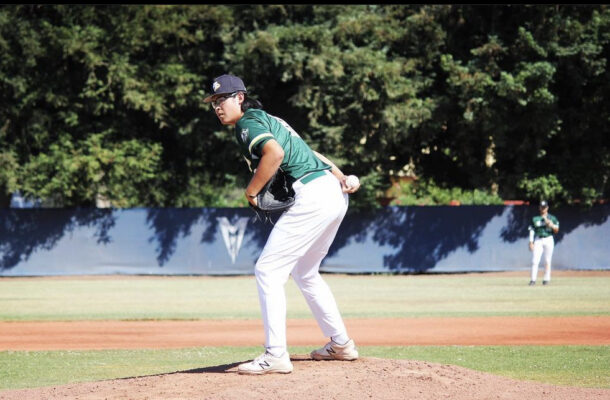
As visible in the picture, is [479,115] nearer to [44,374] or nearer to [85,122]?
[85,122]

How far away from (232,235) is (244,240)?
1.42 feet

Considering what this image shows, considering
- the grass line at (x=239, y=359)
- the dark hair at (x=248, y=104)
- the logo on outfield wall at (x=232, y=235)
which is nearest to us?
the dark hair at (x=248, y=104)

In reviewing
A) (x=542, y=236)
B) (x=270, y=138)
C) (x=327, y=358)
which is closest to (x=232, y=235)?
(x=542, y=236)

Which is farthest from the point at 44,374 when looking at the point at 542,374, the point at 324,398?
the point at 542,374

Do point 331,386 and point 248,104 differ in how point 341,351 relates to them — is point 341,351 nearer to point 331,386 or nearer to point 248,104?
point 331,386

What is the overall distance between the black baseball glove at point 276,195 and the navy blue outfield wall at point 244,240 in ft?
75.1

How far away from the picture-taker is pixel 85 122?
30.4 metres

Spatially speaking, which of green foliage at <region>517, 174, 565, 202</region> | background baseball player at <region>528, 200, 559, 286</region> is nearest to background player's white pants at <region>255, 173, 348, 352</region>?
background baseball player at <region>528, 200, 559, 286</region>

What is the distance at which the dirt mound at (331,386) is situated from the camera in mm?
6246

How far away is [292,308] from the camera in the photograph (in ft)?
60.9

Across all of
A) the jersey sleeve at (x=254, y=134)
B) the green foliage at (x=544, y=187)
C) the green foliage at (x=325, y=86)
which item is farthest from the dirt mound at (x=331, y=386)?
the green foliage at (x=544, y=187)

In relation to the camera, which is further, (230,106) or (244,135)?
(230,106)

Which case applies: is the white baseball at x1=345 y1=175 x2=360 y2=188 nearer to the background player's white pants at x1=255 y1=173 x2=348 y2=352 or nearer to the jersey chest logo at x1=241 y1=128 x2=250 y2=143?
the background player's white pants at x1=255 y1=173 x2=348 y2=352

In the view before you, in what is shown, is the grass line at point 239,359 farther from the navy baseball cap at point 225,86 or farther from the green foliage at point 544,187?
the green foliage at point 544,187
